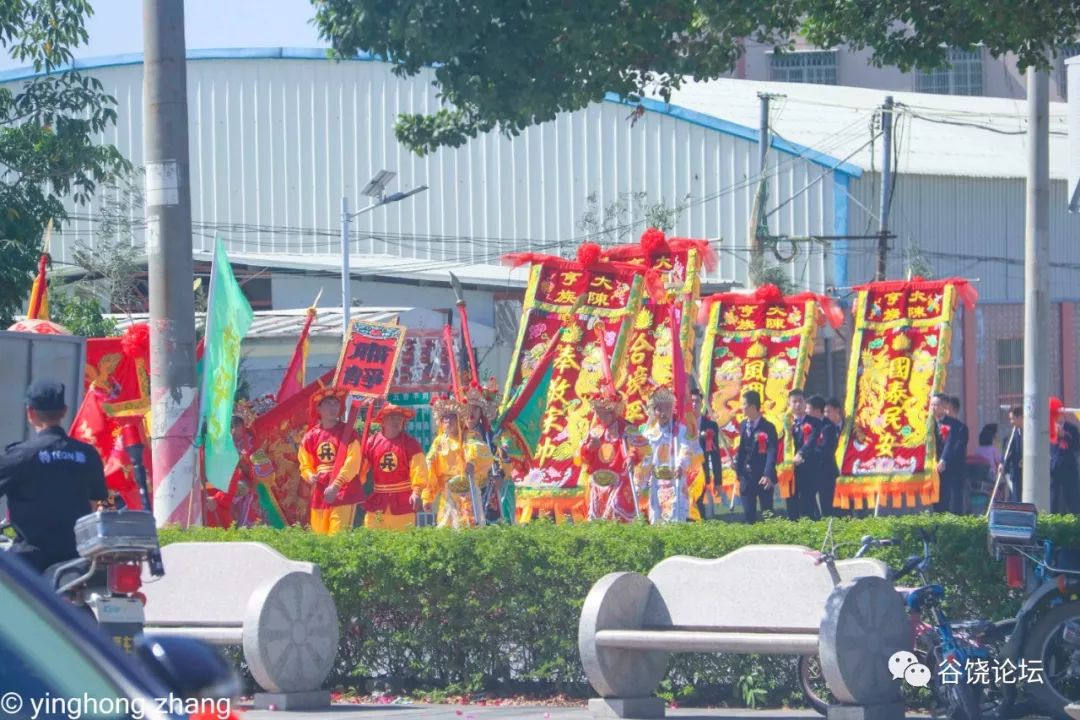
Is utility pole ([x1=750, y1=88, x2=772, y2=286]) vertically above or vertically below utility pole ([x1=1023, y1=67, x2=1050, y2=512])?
above

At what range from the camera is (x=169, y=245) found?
31.3ft

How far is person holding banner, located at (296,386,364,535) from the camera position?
1404cm

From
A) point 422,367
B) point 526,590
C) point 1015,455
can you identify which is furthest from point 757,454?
point 526,590

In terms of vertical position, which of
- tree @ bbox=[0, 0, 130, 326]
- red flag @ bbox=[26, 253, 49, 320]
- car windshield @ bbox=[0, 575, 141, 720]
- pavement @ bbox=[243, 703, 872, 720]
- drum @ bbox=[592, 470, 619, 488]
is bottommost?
pavement @ bbox=[243, 703, 872, 720]

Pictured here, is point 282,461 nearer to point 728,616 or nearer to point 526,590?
point 526,590

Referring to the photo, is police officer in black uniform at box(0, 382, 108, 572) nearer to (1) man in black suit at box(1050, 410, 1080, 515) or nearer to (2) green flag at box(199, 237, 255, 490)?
(2) green flag at box(199, 237, 255, 490)

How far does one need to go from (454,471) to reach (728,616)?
6.46m

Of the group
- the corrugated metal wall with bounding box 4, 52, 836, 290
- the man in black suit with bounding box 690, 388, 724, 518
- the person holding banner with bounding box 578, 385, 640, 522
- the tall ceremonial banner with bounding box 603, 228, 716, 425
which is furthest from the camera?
the corrugated metal wall with bounding box 4, 52, 836, 290

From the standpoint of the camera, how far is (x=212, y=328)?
10867 millimetres

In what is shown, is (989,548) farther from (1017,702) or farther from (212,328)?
(212,328)

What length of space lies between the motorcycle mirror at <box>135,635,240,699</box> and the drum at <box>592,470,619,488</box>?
11.6m

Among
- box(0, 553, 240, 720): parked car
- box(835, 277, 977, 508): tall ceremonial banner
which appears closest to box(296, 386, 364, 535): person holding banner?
box(835, 277, 977, 508): tall ceremonial banner

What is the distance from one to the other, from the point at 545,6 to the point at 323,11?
4.21 ft

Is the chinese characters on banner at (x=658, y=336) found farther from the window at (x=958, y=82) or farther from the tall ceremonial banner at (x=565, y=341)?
the window at (x=958, y=82)
